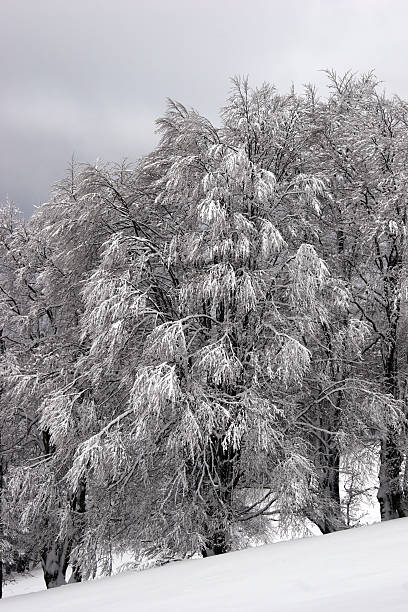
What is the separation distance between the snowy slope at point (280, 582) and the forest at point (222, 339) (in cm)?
223

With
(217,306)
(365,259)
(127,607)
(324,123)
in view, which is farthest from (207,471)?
(324,123)

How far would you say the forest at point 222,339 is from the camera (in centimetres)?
842

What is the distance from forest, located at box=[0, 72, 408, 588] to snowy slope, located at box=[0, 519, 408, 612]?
2.23 m

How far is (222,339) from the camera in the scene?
852 cm

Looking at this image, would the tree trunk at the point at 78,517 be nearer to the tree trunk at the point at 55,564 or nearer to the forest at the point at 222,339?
the forest at the point at 222,339

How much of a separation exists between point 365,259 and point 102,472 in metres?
6.67

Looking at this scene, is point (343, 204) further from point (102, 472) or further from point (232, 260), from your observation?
point (102, 472)

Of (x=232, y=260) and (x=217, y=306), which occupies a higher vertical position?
(x=232, y=260)

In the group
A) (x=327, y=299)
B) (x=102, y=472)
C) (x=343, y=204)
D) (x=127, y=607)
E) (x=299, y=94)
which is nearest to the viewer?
(x=127, y=607)

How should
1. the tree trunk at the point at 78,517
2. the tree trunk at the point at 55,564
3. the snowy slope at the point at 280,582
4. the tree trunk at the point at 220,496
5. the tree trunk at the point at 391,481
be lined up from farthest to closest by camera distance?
the tree trunk at the point at 55,564
the tree trunk at the point at 78,517
the tree trunk at the point at 391,481
the tree trunk at the point at 220,496
the snowy slope at the point at 280,582

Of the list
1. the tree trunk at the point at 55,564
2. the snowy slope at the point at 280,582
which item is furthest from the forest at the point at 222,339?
the snowy slope at the point at 280,582

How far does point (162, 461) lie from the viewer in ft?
29.6

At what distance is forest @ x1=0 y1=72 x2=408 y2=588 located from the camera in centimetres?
842

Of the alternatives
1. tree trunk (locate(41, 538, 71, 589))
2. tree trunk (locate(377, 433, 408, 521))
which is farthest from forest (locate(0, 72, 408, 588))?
tree trunk (locate(41, 538, 71, 589))
